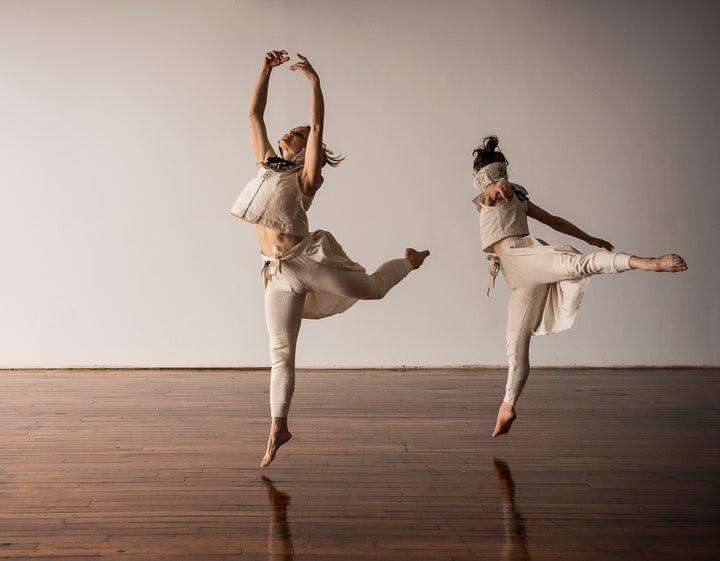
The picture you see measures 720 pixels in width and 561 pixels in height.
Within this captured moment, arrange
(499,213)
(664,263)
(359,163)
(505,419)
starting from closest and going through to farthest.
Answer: (664,263), (505,419), (499,213), (359,163)

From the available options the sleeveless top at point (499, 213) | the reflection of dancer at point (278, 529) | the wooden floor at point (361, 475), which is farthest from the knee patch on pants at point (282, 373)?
the sleeveless top at point (499, 213)

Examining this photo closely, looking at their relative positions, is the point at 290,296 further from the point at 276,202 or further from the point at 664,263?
the point at 664,263

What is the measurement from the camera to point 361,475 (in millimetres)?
3172

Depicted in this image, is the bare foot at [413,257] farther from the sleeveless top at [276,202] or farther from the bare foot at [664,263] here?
the bare foot at [664,263]

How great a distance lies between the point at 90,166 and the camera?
624cm

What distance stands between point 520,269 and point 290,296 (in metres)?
1.09

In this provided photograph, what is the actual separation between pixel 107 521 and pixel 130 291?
151 inches

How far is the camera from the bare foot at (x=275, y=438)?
326 centimetres

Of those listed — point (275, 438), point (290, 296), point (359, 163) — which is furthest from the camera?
point (359, 163)

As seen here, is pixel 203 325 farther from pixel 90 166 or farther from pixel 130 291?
pixel 90 166

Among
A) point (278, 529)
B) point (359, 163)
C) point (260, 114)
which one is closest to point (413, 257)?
point (260, 114)

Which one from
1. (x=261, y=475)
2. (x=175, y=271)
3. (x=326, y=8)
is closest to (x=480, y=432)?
(x=261, y=475)

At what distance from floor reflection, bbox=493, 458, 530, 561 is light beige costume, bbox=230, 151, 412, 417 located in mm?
874

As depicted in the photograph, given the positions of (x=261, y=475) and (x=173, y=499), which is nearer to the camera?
(x=173, y=499)
